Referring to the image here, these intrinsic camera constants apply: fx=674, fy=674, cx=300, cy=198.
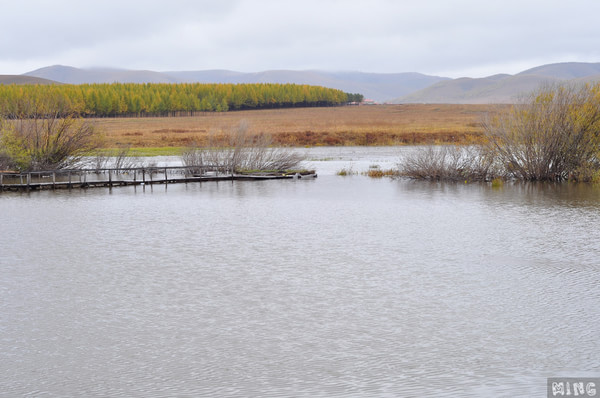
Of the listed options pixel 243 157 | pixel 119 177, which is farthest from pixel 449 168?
pixel 119 177

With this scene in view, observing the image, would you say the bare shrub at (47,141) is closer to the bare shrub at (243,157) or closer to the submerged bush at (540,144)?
the bare shrub at (243,157)

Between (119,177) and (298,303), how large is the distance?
2752 centimetres

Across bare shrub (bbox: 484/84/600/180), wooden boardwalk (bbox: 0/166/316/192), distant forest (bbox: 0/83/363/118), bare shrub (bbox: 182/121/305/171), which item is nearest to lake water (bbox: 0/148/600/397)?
wooden boardwalk (bbox: 0/166/316/192)

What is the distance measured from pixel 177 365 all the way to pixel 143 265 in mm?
6404

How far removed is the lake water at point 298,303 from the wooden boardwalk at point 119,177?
1025cm

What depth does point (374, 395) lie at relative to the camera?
8.05m

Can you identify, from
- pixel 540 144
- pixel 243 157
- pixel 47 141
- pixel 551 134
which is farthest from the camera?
pixel 243 157

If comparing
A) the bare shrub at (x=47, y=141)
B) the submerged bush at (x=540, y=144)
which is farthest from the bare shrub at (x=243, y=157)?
the submerged bush at (x=540, y=144)

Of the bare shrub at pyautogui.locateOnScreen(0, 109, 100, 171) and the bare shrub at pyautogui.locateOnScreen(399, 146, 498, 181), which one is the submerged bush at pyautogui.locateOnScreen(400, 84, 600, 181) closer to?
the bare shrub at pyautogui.locateOnScreen(399, 146, 498, 181)

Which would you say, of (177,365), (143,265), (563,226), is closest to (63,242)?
(143,265)

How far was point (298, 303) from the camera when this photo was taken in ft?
39.2

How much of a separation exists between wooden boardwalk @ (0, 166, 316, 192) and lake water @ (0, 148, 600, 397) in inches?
403

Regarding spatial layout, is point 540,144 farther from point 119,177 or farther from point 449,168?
point 119,177

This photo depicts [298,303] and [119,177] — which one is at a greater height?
[119,177]
